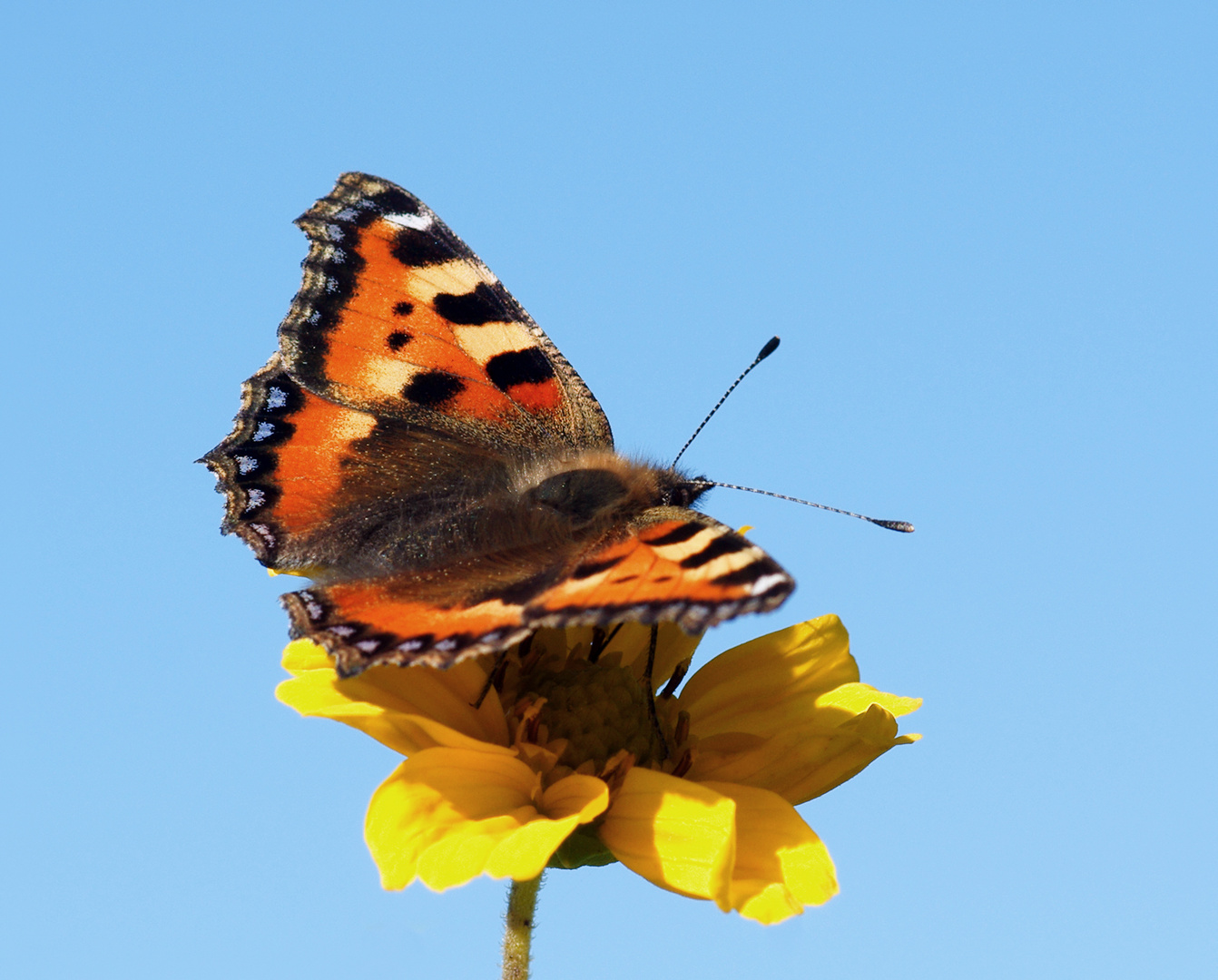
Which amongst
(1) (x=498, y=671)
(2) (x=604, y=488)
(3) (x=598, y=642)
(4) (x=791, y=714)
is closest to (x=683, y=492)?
(2) (x=604, y=488)

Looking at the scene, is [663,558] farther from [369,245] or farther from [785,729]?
[369,245]

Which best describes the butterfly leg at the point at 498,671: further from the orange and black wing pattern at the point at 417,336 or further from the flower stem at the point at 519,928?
the orange and black wing pattern at the point at 417,336

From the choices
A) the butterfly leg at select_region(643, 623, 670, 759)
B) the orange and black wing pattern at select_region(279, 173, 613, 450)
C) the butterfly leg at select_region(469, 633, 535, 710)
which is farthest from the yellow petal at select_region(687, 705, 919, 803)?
the orange and black wing pattern at select_region(279, 173, 613, 450)

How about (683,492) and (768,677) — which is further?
→ (683,492)

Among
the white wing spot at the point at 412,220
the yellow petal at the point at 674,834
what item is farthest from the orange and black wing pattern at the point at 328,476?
the yellow petal at the point at 674,834

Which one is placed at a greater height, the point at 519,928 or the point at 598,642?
the point at 598,642

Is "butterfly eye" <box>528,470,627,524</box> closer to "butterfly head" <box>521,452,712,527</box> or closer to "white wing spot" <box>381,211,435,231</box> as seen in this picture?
"butterfly head" <box>521,452,712,527</box>

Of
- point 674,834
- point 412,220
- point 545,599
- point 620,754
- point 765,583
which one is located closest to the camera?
point 765,583

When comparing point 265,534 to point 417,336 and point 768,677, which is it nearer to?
point 417,336
